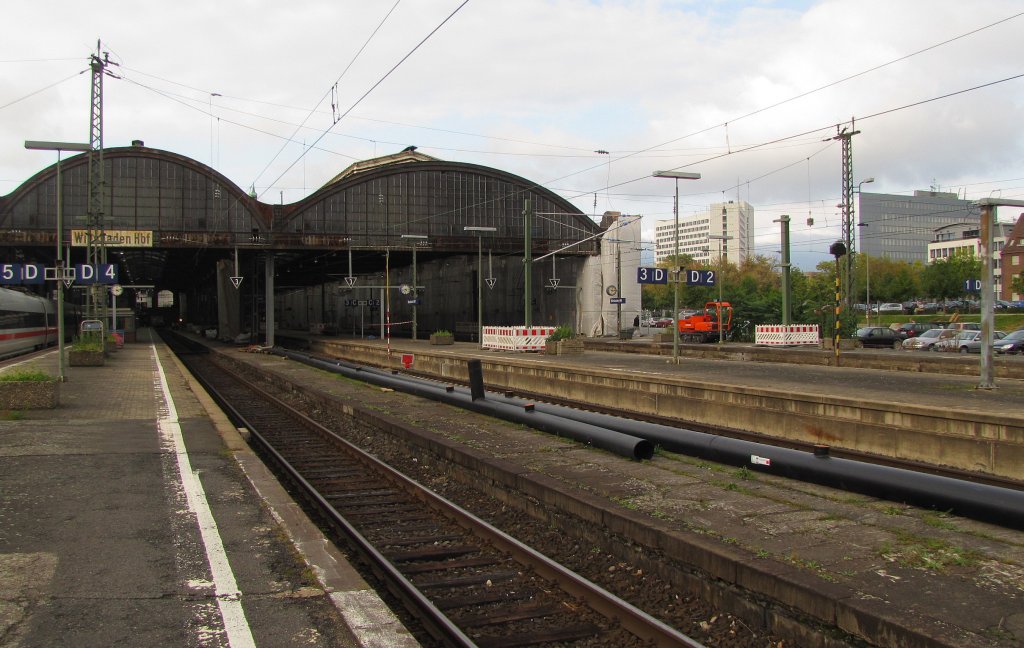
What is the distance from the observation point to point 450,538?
7.86 m

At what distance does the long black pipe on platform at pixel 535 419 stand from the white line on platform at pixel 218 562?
17.5 feet

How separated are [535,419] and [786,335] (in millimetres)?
29453

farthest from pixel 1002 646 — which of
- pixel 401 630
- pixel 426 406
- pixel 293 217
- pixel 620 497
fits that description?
pixel 293 217

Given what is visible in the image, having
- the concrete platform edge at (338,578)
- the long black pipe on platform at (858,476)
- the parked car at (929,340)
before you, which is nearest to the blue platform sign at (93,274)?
the concrete platform edge at (338,578)

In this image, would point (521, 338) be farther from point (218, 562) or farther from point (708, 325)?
point (218, 562)

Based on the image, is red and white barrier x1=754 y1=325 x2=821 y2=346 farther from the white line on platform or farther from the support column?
the white line on platform

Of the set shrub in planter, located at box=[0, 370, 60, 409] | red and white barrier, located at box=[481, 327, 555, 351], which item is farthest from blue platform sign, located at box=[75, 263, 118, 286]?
red and white barrier, located at box=[481, 327, 555, 351]

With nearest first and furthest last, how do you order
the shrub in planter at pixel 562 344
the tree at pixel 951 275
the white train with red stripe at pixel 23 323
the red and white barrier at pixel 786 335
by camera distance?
1. the white train with red stripe at pixel 23 323
2. the shrub in planter at pixel 562 344
3. the red and white barrier at pixel 786 335
4. the tree at pixel 951 275

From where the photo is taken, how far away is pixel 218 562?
6.16 meters

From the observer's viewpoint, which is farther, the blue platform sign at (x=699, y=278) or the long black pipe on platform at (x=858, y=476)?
the blue platform sign at (x=699, y=278)

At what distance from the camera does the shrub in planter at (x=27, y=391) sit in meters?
14.3

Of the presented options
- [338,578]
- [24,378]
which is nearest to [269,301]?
[24,378]

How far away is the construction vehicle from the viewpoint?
51.4m

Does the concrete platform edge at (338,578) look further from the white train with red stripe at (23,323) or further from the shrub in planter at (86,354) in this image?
the white train with red stripe at (23,323)
